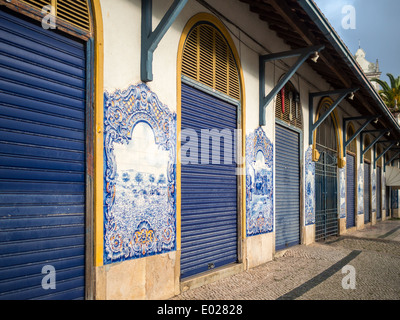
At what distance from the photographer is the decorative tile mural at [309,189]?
10509mm

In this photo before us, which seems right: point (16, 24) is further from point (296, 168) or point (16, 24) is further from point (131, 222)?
point (296, 168)

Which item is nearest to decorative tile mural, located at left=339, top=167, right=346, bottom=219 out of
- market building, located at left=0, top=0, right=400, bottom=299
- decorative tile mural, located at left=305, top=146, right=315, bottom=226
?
decorative tile mural, located at left=305, top=146, right=315, bottom=226

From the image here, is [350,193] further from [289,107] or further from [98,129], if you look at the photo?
[98,129]

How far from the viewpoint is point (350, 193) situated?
15.5 meters

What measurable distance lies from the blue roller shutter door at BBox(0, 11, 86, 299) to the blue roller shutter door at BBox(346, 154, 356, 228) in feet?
43.3

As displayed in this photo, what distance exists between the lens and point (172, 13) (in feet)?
15.5

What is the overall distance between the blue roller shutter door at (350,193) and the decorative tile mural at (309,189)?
4.78 meters

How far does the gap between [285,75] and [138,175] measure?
4480 millimetres

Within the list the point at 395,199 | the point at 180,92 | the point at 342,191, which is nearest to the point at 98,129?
the point at 180,92

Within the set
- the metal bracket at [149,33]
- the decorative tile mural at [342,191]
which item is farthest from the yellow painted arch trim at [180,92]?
the decorative tile mural at [342,191]

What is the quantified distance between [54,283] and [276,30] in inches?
279

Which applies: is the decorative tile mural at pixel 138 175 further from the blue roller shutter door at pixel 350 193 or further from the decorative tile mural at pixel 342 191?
the blue roller shutter door at pixel 350 193
